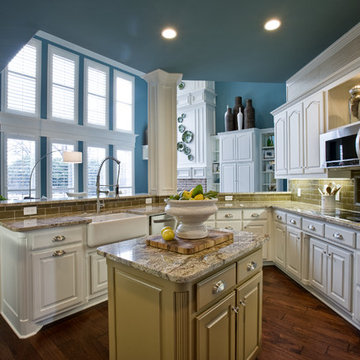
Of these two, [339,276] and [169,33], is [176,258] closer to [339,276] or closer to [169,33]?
[339,276]

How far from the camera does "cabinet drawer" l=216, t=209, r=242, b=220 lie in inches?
132

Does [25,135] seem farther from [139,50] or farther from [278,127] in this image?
[278,127]

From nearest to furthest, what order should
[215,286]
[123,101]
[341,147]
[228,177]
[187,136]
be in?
1. [215,286]
2. [341,147]
3. [228,177]
4. [187,136]
5. [123,101]

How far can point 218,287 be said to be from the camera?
3.91 ft

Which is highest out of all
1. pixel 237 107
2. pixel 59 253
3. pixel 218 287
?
pixel 237 107

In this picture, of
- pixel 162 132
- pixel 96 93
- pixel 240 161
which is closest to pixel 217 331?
pixel 162 132

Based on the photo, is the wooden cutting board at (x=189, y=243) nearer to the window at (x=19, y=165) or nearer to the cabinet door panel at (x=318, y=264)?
the cabinet door panel at (x=318, y=264)

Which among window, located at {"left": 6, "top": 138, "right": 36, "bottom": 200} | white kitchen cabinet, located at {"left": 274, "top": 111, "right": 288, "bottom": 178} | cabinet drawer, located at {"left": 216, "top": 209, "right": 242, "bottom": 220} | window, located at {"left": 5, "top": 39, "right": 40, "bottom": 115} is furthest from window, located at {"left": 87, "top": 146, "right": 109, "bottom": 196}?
white kitchen cabinet, located at {"left": 274, "top": 111, "right": 288, "bottom": 178}

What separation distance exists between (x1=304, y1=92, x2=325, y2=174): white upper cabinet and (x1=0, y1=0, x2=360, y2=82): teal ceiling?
710mm

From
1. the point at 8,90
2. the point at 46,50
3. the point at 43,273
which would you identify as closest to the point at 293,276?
the point at 43,273

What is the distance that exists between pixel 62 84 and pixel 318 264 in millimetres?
6699

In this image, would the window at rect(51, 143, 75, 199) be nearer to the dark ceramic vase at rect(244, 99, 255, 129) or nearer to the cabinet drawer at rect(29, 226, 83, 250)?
the cabinet drawer at rect(29, 226, 83, 250)

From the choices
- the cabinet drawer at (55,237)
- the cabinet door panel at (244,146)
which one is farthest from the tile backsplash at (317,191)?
the cabinet drawer at (55,237)

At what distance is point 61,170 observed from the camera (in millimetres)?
6402
